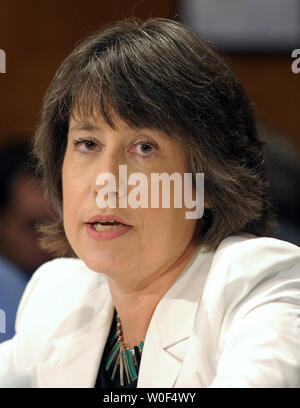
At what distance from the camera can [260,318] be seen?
3.12ft

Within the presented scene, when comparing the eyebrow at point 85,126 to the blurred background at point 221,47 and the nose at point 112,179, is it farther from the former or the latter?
the blurred background at point 221,47

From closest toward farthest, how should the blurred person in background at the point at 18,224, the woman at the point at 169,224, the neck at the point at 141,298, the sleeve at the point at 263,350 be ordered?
the sleeve at the point at 263,350 < the woman at the point at 169,224 < the neck at the point at 141,298 < the blurred person in background at the point at 18,224

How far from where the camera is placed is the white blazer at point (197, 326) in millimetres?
918

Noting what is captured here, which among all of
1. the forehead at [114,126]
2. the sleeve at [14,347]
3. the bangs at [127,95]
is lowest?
the sleeve at [14,347]

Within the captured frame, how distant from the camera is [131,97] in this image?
1.02 meters

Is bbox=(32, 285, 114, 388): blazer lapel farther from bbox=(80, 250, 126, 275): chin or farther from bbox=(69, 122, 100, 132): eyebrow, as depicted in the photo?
bbox=(69, 122, 100, 132): eyebrow

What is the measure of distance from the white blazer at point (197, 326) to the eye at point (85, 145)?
26cm

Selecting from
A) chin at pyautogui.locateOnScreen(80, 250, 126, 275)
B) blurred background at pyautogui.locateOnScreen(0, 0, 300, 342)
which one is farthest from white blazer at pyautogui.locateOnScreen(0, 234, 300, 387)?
blurred background at pyautogui.locateOnScreen(0, 0, 300, 342)

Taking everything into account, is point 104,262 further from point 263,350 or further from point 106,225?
point 263,350

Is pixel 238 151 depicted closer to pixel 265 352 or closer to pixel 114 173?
pixel 114 173

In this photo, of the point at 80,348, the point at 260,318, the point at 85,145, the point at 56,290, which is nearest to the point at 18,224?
→ the point at 56,290

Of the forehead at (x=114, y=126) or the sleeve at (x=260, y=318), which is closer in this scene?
the sleeve at (x=260, y=318)

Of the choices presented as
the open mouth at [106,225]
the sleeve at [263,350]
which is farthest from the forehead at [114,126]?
the sleeve at [263,350]

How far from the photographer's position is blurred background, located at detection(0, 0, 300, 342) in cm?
118
